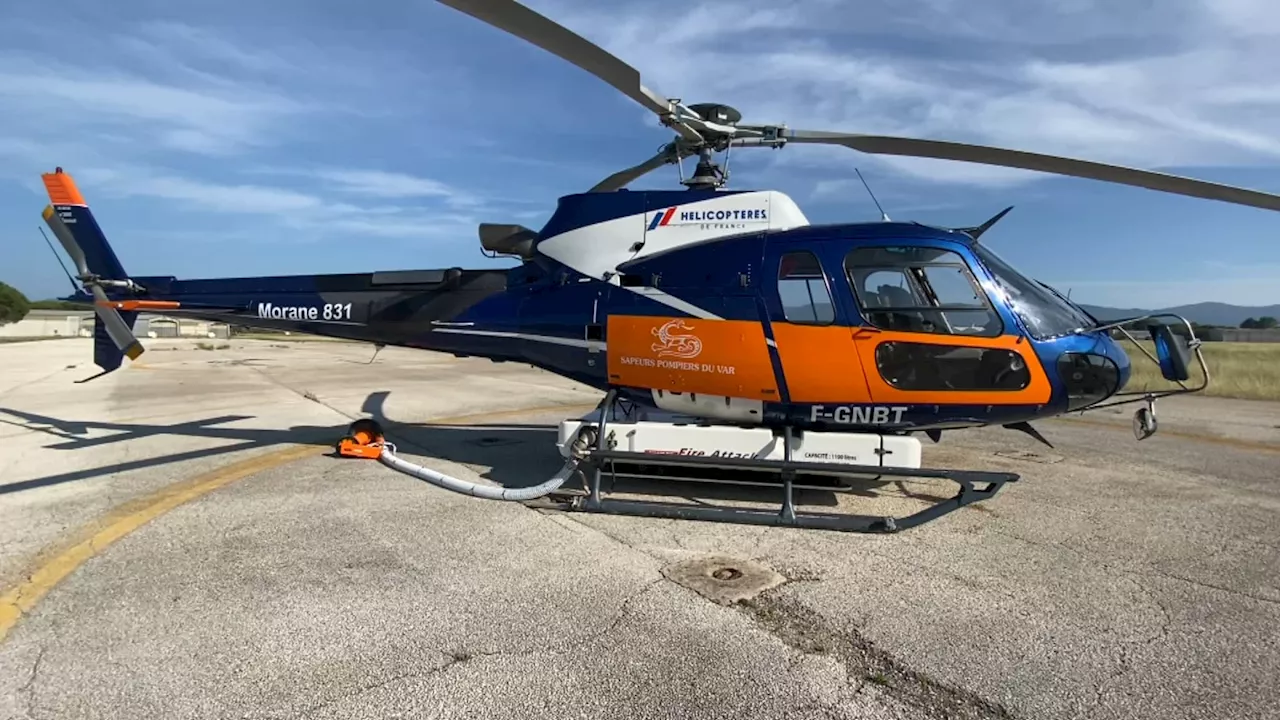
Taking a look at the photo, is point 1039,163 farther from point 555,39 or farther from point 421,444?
point 421,444

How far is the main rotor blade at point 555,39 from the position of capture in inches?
171

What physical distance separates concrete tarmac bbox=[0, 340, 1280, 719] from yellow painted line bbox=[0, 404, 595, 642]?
43mm

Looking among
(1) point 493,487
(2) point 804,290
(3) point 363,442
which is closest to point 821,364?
(2) point 804,290

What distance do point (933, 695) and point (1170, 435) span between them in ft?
33.9

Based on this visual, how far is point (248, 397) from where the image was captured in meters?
14.6

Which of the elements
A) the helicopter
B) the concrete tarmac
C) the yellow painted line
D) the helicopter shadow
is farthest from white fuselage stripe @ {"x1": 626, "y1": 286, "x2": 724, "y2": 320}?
the yellow painted line

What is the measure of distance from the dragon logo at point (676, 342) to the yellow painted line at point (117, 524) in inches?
185

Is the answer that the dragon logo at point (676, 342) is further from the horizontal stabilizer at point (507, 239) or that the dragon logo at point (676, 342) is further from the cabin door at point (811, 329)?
the horizontal stabilizer at point (507, 239)

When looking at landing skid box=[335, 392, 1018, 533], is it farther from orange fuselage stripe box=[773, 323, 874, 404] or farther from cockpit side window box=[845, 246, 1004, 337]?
cockpit side window box=[845, 246, 1004, 337]

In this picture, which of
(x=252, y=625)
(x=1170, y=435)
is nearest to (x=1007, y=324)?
(x=252, y=625)

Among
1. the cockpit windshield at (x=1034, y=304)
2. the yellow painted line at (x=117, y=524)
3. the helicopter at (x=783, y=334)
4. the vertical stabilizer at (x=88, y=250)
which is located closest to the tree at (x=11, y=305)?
the vertical stabilizer at (x=88, y=250)

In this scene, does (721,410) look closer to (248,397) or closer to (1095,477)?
(1095,477)

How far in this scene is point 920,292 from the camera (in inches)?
241

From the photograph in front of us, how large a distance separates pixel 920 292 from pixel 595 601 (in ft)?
12.8
